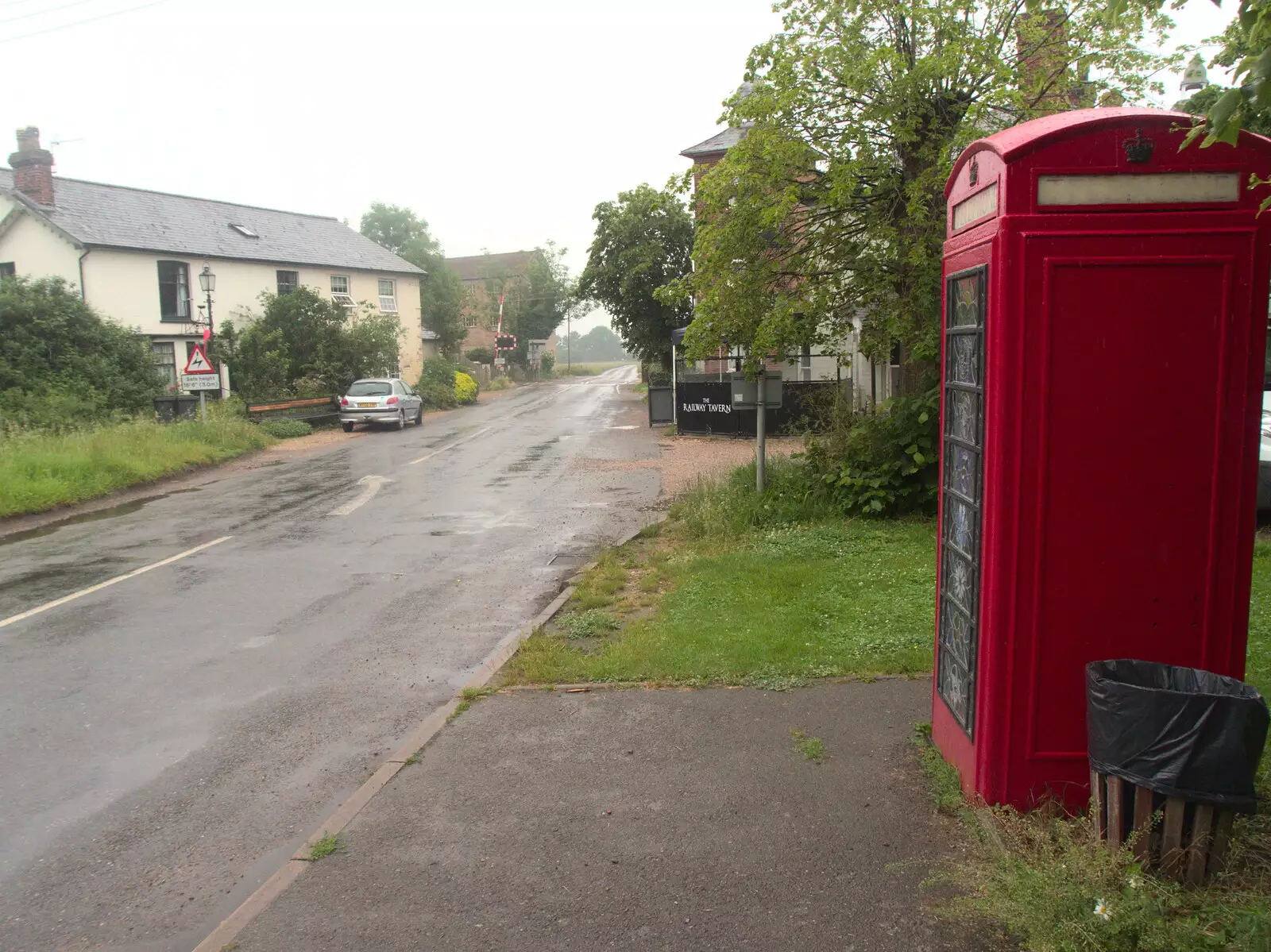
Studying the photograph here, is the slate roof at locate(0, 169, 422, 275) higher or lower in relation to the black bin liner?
higher

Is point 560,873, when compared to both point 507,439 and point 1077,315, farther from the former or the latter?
point 507,439

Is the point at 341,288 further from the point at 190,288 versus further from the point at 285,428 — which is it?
the point at 285,428

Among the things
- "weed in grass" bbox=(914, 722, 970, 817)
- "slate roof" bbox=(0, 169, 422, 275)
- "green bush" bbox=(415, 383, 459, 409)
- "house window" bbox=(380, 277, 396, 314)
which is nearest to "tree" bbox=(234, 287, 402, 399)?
"slate roof" bbox=(0, 169, 422, 275)

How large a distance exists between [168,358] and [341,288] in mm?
11323

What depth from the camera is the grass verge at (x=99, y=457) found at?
16234 millimetres

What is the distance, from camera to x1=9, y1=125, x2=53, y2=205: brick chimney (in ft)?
101

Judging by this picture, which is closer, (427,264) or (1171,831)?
(1171,831)

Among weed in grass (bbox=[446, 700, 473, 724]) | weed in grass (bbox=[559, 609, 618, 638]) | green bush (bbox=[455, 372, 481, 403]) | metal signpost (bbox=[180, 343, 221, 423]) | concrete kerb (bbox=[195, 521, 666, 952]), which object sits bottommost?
concrete kerb (bbox=[195, 521, 666, 952])

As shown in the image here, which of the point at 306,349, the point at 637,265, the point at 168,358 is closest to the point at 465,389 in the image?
the point at 637,265

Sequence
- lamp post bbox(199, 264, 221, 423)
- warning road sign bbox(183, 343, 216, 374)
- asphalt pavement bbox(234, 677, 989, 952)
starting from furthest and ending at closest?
lamp post bbox(199, 264, 221, 423), warning road sign bbox(183, 343, 216, 374), asphalt pavement bbox(234, 677, 989, 952)

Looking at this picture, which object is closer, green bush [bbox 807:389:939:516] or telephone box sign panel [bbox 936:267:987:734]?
telephone box sign panel [bbox 936:267:987:734]

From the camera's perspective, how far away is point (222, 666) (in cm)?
770

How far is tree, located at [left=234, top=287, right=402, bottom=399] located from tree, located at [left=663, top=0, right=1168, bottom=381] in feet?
73.8

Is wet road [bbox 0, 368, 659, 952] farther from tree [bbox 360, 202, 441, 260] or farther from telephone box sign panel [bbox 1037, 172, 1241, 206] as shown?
tree [bbox 360, 202, 441, 260]
